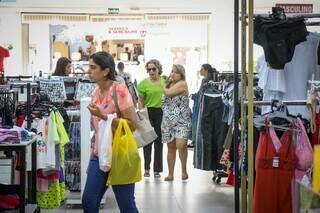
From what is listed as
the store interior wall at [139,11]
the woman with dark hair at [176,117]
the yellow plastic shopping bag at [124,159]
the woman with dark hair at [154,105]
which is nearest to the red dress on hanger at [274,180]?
the yellow plastic shopping bag at [124,159]

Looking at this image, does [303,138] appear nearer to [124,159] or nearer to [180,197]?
[124,159]

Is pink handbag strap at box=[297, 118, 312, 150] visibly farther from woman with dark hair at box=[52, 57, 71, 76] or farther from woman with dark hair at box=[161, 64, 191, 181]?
woman with dark hair at box=[52, 57, 71, 76]

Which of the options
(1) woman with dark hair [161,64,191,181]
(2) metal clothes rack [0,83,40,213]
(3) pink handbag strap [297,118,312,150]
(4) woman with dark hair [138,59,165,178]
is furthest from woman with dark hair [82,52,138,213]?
(4) woman with dark hair [138,59,165,178]

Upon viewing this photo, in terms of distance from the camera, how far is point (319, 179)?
269 centimetres

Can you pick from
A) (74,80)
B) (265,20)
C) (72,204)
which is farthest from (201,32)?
(265,20)

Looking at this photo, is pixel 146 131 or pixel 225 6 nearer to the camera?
pixel 146 131

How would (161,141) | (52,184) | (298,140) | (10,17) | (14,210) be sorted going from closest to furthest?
1. (298,140)
2. (14,210)
3. (52,184)
4. (161,141)
5. (10,17)

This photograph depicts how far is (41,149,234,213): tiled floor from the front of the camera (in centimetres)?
547

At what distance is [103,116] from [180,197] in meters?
2.73

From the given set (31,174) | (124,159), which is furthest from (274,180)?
(31,174)

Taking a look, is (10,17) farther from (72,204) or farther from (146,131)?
(146,131)

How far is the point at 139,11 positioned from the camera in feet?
36.1

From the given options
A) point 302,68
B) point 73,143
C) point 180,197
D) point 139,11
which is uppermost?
point 139,11

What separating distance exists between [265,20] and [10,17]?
8.08 m
